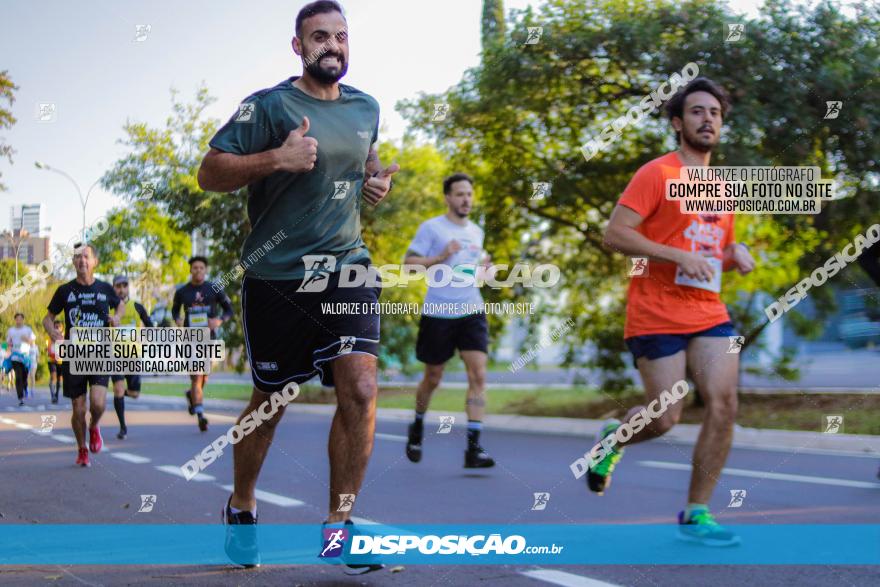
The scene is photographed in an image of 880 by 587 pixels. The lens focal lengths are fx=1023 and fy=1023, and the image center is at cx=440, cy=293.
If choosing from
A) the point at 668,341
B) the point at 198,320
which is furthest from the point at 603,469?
the point at 198,320

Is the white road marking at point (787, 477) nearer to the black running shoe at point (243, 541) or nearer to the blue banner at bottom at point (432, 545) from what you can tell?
the blue banner at bottom at point (432, 545)

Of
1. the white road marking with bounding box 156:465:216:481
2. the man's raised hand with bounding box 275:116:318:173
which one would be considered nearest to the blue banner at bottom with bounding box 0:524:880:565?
the man's raised hand with bounding box 275:116:318:173

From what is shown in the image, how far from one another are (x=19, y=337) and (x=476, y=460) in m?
3.63

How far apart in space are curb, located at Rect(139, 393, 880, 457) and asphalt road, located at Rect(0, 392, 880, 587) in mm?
457

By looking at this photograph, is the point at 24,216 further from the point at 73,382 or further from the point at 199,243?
the point at 199,243

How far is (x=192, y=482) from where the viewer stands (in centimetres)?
697

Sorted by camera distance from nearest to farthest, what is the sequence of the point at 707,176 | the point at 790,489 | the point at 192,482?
1. the point at 707,176
2. the point at 790,489
3. the point at 192,482

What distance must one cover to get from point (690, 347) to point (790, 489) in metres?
2.52

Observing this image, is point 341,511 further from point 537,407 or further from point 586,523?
point 537,407

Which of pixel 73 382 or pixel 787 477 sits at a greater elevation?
pixel 73 382

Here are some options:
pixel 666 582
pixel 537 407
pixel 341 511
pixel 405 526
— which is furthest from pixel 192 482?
pixel 537 407

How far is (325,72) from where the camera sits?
149 inches

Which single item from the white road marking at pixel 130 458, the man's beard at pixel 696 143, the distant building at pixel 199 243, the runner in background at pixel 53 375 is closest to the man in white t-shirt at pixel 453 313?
the white road marking at pixel 130 458

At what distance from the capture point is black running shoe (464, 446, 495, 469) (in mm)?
7664
